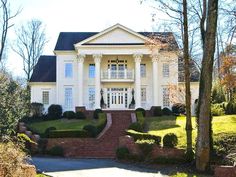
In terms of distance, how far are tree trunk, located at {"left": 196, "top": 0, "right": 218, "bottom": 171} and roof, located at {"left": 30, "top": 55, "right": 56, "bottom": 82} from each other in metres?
37.2

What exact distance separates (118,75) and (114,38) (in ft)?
14.0

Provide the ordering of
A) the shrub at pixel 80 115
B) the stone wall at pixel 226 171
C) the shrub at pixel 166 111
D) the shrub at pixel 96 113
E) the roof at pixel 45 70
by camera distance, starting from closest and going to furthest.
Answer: the stone wall at pixel 226 171, the shrub at pixel 96 113, the shrub at pixel 80 115, the shrub at pixel 166 111, the roof at pixel 45 70

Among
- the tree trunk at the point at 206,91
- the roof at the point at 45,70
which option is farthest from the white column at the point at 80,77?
the tree trunk at the point at 206,91

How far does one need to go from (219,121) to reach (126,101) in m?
18.7

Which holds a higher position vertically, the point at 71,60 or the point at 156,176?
the point at 71,60

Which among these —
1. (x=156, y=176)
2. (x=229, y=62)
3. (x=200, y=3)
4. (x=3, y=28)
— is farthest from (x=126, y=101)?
(x=156, y=176)

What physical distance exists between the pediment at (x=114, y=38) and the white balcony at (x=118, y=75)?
134 inches

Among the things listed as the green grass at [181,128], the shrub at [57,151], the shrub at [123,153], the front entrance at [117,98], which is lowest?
the shrub at [57,151]

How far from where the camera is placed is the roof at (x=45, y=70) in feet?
177

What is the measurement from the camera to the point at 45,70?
56062 mm

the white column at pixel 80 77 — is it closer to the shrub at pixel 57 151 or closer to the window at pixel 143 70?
the window at pixel 143 70

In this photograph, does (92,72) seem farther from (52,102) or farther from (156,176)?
(156,176)

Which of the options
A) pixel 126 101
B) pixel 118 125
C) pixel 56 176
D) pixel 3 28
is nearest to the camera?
pixel 56 176

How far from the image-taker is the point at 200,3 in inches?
1051
